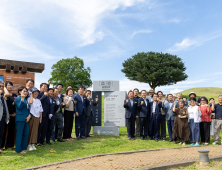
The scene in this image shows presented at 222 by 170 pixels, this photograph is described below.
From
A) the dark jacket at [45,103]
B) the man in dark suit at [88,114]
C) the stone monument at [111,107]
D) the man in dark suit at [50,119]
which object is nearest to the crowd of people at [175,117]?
the stone monument at [111,107]

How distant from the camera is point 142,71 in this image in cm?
4147

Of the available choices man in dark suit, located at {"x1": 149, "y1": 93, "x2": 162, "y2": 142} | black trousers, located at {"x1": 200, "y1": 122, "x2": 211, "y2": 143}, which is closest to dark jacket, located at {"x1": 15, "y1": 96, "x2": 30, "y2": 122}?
man in dark suit, located at {"x1": 149, "y1": 93, "x2": 162, "y2": 142}

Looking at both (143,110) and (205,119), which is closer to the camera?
(205,119)

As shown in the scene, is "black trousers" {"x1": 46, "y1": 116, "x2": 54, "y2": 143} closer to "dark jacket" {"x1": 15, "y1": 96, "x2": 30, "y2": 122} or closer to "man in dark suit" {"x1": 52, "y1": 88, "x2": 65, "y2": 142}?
"man in dark suit" {"x1": 52, "y1": 88, "x2": 65, "y2": 142}

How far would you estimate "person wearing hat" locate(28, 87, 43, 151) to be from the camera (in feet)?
22.9

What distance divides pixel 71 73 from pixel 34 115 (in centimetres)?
3774

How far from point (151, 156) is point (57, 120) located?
3.98 m

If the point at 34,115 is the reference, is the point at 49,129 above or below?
below

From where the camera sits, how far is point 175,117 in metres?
9.23

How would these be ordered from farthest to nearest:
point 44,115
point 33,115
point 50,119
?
point 50,119 < point 44,115 < point 33,115

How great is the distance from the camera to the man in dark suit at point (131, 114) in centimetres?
959

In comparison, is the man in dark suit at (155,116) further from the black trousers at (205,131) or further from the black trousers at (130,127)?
the black trousers at (205,131)

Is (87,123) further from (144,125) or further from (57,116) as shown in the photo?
(144,125)

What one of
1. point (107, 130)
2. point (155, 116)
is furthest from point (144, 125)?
point (107, 130)
